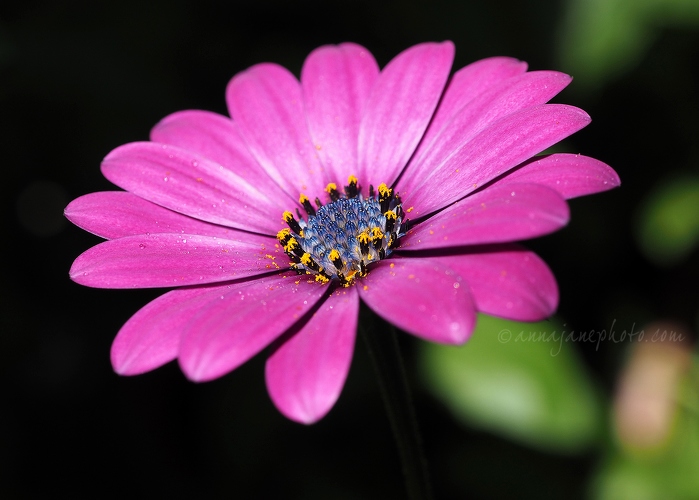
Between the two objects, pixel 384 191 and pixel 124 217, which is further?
pixel 384 191

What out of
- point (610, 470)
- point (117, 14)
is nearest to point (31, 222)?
point (117, 14)

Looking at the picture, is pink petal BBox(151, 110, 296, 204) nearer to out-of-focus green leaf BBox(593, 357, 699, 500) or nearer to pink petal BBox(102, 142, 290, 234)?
pink petal BBox(102, 142, 290, 234)

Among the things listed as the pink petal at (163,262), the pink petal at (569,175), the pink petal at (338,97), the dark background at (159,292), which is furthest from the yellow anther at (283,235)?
the dark background at (159,292)

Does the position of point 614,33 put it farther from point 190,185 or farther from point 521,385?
point 190,185

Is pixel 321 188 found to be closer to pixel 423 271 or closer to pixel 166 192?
pixel 166 192

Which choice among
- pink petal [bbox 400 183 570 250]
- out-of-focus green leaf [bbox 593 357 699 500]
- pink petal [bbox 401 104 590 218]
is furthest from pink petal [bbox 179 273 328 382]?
out-of-focus green leaf [bbox 593 357 699 500]

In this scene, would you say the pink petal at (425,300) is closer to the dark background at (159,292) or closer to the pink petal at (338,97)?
the pink petal at (338,97)

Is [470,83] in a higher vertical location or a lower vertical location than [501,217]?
higher

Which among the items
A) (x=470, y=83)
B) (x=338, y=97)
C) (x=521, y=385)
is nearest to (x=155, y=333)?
(x=338, y=97)
